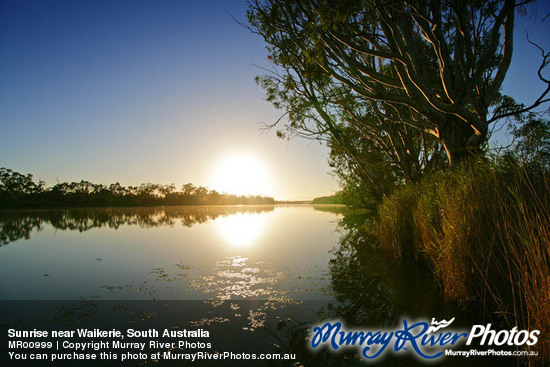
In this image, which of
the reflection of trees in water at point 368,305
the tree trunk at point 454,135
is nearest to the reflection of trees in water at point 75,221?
the reflection of trees in water at point 368,305

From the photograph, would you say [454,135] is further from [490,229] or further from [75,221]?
[75,221]

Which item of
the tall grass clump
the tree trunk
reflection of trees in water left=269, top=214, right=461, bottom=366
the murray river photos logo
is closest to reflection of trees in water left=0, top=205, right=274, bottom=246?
reflection of trees in water left=269, top=214, right=461, bottom=366

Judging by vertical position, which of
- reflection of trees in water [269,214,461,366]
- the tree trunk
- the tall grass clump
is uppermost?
the tree trunk

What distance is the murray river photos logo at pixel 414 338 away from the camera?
2.94m

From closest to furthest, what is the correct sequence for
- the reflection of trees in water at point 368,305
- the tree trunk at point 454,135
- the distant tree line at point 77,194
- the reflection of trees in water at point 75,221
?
the reflection of trees in water at point 368,305
the tree trunk at point 454,135
the reflection of trees in water at point 75,221
the distant tree line at point 77,194

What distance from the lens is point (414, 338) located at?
3.24m

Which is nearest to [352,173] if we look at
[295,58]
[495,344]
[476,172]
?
[295,58]

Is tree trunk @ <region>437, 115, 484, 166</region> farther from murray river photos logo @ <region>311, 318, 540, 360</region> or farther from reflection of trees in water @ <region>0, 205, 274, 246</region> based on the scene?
reflection of trees in water @ <region>0, 205, 274, 246</region>

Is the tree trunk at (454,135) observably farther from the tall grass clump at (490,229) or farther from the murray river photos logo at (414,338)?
the murray river photos logo at (414,338)

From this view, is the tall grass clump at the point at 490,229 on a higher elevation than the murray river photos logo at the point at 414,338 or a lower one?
higher

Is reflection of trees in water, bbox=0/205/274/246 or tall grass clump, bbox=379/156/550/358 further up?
tall grass clump, bbox=379/156/550/358

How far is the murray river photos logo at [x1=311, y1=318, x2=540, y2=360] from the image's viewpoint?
2941 mm

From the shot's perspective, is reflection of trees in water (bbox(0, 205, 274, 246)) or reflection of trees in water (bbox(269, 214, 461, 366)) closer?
reflection of trees in water (bbox(269, 214, 461, 366))

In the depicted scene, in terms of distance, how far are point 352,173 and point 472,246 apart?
61.7 feet
